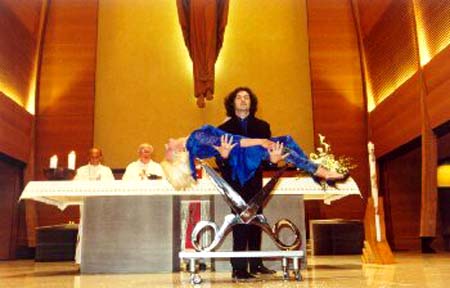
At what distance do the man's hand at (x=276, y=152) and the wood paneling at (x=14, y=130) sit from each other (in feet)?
18.3

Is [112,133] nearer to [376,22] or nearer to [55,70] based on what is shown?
[55,70]

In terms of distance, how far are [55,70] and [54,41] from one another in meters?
0.54

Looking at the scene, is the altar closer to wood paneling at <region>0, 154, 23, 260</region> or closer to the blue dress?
the blue dress

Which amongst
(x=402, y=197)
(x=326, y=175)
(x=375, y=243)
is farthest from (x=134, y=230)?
(x=402, y=197)

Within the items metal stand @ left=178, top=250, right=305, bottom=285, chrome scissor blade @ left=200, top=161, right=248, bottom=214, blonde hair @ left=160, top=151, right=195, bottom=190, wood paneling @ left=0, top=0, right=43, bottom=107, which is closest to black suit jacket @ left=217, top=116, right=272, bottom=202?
chrome scissor blade @ left=200, top=161, right=248, bottom=214

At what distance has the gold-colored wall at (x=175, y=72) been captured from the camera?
362 inches

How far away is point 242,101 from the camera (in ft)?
10.8

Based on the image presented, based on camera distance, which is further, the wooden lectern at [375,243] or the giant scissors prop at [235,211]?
the wooden lectern at [375,243]

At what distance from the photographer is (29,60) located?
8961 millimetres

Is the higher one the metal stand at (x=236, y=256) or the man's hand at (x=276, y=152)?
the man's hand at (x=276, y=152)

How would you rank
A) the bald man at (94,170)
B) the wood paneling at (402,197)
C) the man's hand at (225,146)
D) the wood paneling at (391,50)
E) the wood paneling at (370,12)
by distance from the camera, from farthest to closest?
the wood paneling at (402,197), the wood paneling at (370,12), the wood paneling at (391,50), the bald man at (94,170), the man's hand at (225,146)

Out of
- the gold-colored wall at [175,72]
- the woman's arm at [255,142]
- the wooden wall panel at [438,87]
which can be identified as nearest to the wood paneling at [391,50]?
the wooden wall panel at [438,87]

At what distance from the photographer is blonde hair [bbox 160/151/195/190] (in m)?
3.21

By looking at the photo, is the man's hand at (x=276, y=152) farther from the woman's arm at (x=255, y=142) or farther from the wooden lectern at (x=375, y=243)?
the wooden lectern at (x=375, y=243)
